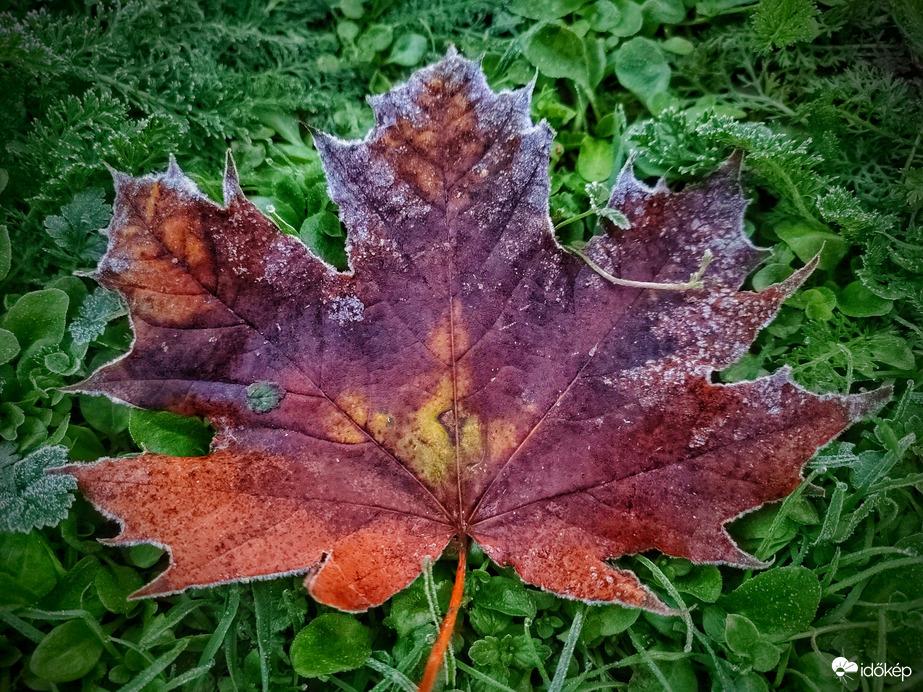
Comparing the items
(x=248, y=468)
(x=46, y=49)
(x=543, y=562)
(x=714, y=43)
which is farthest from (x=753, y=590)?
(x=46, y=49)

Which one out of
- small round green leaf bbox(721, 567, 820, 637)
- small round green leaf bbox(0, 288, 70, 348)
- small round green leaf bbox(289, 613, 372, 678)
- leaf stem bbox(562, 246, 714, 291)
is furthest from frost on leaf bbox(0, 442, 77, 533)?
small round green leaf bbox(721, 567, 820, 637)

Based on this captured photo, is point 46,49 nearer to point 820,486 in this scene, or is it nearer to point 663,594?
point 663,594

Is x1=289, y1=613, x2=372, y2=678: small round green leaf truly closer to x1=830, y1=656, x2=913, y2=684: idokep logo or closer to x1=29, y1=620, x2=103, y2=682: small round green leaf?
x1=29, y1=620, x2=103, y2=682: small round green leaf

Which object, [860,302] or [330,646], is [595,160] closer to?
[860,302]

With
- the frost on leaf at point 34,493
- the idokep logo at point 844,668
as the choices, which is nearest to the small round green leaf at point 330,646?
the frost on leaf at point 34,493

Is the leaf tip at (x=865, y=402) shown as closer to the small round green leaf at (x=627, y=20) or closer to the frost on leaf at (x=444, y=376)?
the frost on leaf at (x=444, y=376)
